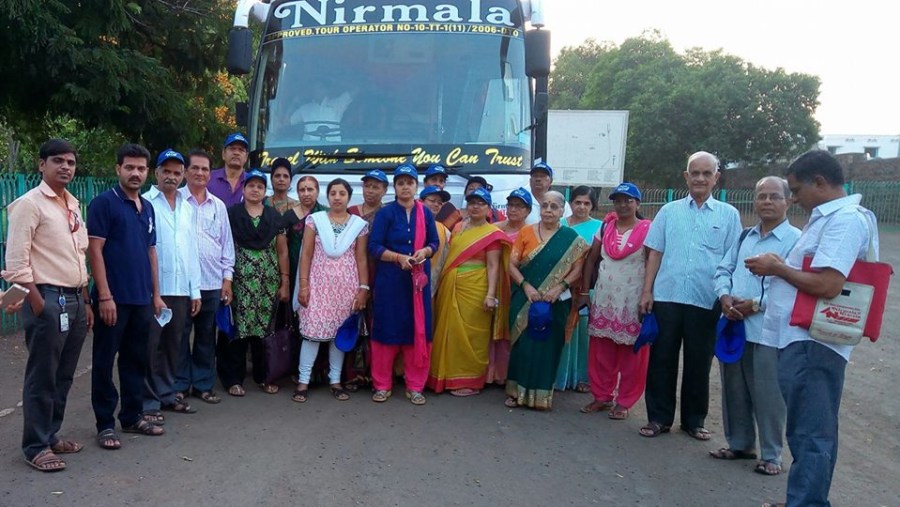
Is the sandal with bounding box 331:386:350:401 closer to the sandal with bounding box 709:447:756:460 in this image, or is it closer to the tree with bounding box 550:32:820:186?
the sandal with bounding box 709:447:756:460

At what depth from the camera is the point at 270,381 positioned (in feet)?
17.9

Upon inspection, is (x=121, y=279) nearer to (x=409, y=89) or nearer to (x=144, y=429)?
(x=144, y=429)

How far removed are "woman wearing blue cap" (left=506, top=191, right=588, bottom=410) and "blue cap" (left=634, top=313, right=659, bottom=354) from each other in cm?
66

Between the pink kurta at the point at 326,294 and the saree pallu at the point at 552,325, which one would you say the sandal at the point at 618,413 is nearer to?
the saree pallu at the point at 552,325

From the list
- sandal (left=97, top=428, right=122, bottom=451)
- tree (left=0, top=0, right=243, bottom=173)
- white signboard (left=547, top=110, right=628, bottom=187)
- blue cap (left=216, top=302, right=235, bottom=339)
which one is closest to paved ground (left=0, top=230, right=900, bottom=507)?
sandal (left=97, top=428, right=122, bottom=451)

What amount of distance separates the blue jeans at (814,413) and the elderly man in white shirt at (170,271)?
345 centimetres

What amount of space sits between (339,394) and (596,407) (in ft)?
6.12

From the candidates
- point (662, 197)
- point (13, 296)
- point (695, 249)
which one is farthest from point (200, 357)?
point (662, 197)

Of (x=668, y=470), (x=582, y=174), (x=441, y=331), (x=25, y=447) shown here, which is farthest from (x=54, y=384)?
(x=582, y=174)

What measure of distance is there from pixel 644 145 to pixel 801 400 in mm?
24122

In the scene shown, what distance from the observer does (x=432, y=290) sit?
557 cm

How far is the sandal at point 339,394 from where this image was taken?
17.5ft

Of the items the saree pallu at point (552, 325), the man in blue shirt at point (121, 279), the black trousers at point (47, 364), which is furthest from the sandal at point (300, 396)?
the black trousers at point (47, 364)

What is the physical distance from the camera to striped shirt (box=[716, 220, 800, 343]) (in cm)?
418
